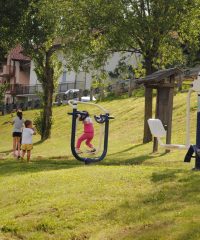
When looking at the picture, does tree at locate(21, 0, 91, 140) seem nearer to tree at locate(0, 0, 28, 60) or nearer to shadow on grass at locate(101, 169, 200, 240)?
tree at locate(0, 0, 28, 60)

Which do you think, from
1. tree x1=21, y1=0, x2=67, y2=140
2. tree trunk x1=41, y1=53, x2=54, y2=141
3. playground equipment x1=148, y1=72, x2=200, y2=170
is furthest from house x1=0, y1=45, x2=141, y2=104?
playground equipment x1=148, y1=72, x2=200, y2=170

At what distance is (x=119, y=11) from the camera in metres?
21.0

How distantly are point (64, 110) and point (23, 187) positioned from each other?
109 ft

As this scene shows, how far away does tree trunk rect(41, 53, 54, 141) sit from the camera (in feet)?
104

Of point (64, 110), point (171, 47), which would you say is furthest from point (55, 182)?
point (64, 110)

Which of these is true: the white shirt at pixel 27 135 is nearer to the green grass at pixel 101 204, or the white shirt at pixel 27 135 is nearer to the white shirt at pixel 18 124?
the green grass at pixel 101 204

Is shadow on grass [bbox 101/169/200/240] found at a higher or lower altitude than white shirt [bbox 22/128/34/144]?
lower

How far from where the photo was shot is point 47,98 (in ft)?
105

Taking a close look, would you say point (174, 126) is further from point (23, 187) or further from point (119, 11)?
point (23, 187)

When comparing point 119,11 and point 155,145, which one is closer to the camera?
point 155,145

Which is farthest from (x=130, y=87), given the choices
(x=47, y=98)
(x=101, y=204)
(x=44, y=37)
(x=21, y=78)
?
(x=21, y=78)

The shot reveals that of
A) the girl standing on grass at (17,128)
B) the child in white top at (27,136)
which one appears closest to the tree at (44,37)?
the girl standing on grass at (17,128)

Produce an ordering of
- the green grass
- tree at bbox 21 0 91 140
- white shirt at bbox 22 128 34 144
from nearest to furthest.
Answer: the green grass → white shirt at bbox 22 128 34 144 → tree at bbox 21 0 91 140

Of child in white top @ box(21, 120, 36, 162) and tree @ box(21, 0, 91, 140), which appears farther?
tree @ box(21, 0, 91, 140)
